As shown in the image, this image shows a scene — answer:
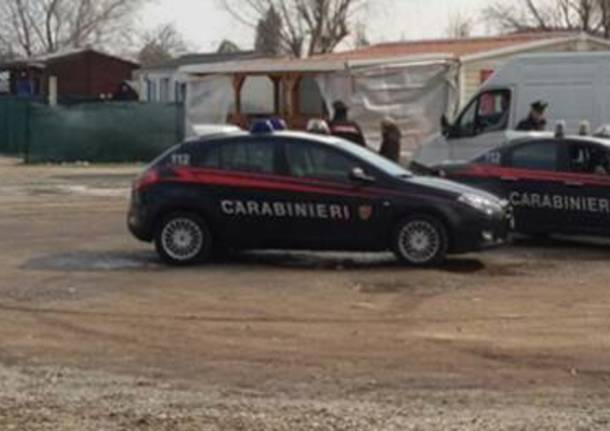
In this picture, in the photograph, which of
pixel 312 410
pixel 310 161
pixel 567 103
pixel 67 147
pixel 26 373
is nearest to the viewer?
pixel 312 410

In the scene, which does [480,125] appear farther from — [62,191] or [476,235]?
[62,191]

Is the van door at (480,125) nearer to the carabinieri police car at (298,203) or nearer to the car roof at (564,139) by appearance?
the car roof at (564,139)

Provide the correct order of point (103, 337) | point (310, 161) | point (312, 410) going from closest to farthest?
point (312, 410) < point (103, 337) < point (310, 161)

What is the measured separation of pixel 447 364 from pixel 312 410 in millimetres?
1905

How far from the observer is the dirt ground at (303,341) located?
8.04 m

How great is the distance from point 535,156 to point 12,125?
31.4 m

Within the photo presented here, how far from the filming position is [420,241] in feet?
50.5

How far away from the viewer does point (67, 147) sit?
40.9 m

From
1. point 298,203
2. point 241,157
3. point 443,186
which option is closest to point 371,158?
point 443,186

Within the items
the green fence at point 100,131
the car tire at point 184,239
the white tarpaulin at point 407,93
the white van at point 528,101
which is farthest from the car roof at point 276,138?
the green fence at point 100,131

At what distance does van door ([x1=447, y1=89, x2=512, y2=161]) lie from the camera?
23172 millimetres

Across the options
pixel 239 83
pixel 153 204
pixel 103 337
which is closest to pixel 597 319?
pixel 103 337

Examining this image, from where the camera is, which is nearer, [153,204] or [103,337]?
[103,337]

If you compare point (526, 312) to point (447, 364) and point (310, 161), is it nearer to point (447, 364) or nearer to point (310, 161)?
point (447, 364)
